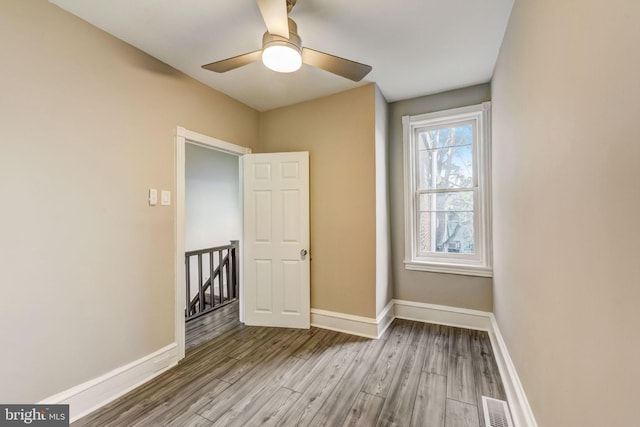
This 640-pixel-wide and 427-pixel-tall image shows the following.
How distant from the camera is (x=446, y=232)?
309 cm

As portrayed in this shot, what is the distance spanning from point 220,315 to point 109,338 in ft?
5.46

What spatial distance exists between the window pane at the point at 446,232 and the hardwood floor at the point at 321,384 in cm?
93

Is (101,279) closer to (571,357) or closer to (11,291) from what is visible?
(11,291)

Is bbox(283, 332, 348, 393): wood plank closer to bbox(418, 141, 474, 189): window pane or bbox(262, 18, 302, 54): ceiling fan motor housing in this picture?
bbox(418, 141, 474, 189): window pane

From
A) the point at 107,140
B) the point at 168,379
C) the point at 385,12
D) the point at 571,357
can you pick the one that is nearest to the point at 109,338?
the point at 168,379

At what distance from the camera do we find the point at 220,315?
11.3ft

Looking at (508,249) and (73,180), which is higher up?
(73,180)

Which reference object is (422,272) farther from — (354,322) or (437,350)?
(354,322)

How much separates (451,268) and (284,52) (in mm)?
2734

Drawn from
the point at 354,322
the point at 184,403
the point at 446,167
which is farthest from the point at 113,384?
the point at 446,167

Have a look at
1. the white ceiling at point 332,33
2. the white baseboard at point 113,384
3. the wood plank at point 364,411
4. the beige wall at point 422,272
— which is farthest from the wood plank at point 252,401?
the white ceiling at point 332,33

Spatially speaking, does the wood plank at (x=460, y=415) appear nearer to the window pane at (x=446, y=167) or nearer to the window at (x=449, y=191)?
the window at (x=449, y=191)

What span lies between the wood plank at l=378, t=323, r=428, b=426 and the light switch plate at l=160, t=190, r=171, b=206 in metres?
2.33

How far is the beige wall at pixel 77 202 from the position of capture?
147cm
